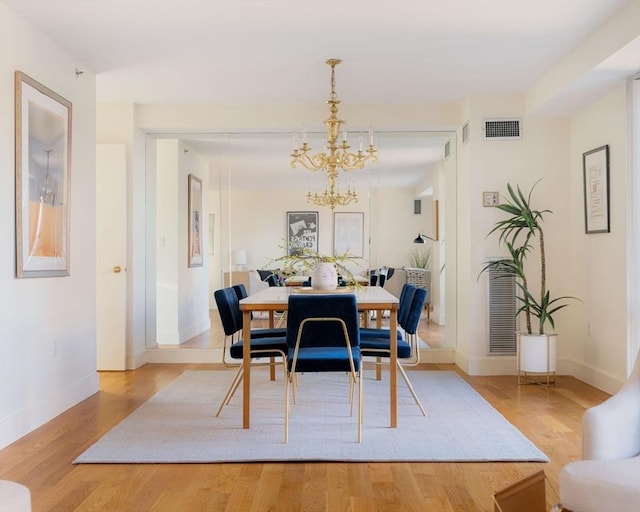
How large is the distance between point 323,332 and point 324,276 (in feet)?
3.27

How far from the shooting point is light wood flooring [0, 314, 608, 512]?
8.32 ft

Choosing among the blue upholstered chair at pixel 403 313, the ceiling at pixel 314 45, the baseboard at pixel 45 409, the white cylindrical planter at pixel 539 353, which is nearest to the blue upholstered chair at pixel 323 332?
the blue upholstered chair at pixel 403 313

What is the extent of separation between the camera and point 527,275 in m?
5.43

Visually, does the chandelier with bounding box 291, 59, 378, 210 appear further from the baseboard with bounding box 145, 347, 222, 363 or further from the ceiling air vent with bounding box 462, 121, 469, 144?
the baseboard with bounding box 145, 347, 222, 363

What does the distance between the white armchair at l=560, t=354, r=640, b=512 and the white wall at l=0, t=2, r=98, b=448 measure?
9.66 ft

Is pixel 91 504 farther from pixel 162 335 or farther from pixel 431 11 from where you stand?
pixel 162 335

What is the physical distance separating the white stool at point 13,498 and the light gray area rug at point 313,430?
1427 millimetres

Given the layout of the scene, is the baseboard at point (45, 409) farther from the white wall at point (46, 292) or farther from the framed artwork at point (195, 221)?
the framed artwork at point (195, 221)

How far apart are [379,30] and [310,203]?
7.76 feet

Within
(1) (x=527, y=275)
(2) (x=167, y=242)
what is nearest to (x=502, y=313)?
(1) (x=527, y=275)

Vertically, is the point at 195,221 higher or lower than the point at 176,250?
higher

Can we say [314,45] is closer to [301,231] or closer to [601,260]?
[301,231]

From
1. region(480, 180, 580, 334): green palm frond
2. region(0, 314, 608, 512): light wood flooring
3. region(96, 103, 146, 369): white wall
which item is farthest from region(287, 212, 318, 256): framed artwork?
region(0, 314, 608, 512): light wood flooring

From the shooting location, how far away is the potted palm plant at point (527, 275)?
4875 mm
